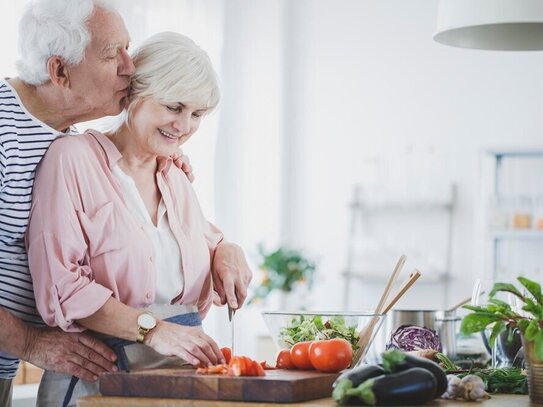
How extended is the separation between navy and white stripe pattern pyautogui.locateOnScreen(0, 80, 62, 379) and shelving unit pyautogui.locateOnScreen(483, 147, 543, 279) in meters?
4.20

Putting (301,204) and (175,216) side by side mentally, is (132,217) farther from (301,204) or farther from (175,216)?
(301,204)

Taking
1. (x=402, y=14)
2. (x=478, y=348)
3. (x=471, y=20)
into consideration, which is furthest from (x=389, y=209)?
(x=471, y=20)

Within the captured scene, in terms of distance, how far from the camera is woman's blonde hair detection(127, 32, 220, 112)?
2.37 m

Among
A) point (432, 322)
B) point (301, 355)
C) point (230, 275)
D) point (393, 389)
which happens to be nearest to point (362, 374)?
point (393, 389)

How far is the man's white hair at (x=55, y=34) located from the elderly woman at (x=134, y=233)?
17 centimetres

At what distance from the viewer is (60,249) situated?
87.8 inches

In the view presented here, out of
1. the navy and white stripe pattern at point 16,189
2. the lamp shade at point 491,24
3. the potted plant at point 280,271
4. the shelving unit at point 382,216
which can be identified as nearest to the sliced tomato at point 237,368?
the navy and white stripe pattern at point 16,189

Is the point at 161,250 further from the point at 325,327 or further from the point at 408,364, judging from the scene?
the point at 408,364

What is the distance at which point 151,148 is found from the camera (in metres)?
2.43

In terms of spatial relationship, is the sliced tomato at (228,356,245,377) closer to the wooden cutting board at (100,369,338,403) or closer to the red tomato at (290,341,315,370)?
the wooden cutting board at (100,369,338,403)

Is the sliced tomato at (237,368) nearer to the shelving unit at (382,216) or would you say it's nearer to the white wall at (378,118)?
the white wall at (378,118)

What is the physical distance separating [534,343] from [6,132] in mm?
1333

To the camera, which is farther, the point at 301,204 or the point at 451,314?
the point at 301,204

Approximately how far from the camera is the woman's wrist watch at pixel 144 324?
220 centimetres
